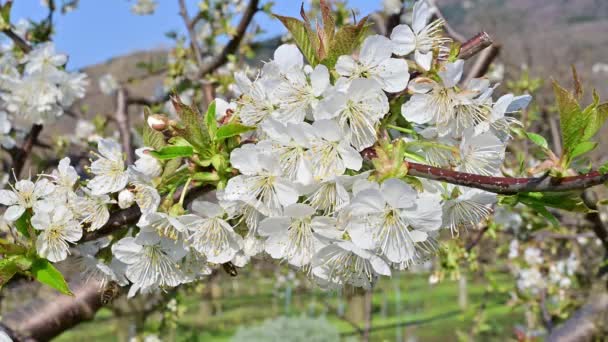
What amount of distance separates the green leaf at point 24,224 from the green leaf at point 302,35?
1.41 feet

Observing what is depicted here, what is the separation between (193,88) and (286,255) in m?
2.33

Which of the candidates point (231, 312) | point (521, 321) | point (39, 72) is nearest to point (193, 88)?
point (39, 72)

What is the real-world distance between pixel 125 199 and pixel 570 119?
53cm

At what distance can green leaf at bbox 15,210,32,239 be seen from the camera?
0.79 metres

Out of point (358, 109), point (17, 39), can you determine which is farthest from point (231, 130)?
point (17, 39)

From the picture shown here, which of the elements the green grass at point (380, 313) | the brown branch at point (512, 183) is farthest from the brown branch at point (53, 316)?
the green grass at point (380, 313)

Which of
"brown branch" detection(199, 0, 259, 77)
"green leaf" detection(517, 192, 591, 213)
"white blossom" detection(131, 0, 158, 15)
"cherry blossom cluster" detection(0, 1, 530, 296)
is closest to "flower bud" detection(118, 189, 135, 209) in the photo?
"cherry blossom cluster" detection(0, 1, 530, 296)

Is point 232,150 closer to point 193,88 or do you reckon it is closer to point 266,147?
point 266,147

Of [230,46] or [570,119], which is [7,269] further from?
[230,46]

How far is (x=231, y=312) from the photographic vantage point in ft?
40.7

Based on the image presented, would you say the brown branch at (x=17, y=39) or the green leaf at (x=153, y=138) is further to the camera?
the brown branch at (x=17, y=39)

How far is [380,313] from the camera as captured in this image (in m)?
12.7

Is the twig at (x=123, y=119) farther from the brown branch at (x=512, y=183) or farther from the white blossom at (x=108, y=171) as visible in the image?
the brown branch at (x=512, y=183)

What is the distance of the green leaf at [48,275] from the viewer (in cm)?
75
